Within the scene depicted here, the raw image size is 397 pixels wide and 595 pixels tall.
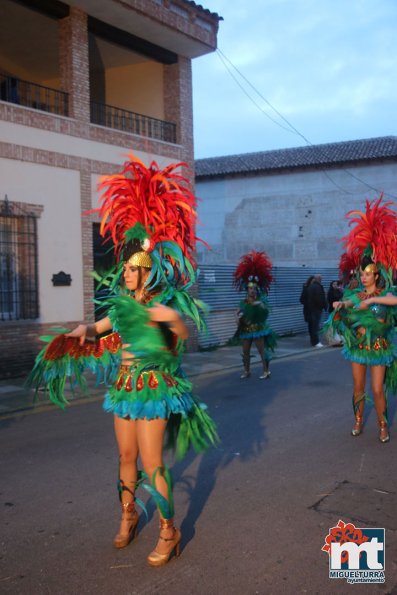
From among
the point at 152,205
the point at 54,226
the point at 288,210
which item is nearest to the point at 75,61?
the point at 54,226

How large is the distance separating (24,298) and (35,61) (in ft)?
23.2

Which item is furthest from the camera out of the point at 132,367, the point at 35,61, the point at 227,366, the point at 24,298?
the point at 35,61

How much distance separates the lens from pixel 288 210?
32.1 m

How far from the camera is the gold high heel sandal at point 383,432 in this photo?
6.23 metres

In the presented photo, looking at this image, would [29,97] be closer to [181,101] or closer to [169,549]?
[181,101]

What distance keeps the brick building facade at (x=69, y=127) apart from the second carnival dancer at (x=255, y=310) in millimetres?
3438

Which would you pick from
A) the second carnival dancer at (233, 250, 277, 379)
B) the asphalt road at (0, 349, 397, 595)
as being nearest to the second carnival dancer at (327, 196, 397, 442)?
the asphalt road at (0, 349, 397, 595)

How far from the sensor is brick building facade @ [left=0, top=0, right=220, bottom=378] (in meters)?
11.4

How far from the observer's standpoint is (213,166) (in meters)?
34.1

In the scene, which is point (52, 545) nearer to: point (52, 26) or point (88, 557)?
point (88, 557)

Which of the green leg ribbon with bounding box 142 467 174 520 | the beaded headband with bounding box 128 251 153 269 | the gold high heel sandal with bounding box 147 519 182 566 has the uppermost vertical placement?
the beaded headband with bounding box 128 251 153 269

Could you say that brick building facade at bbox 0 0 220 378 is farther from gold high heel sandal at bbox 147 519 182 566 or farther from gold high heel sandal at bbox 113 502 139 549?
gold high heel sandal at bbox 147 519 182 566

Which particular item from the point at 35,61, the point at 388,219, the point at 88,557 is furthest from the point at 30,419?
the point at 35,61

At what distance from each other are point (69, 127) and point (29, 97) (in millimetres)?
2408
